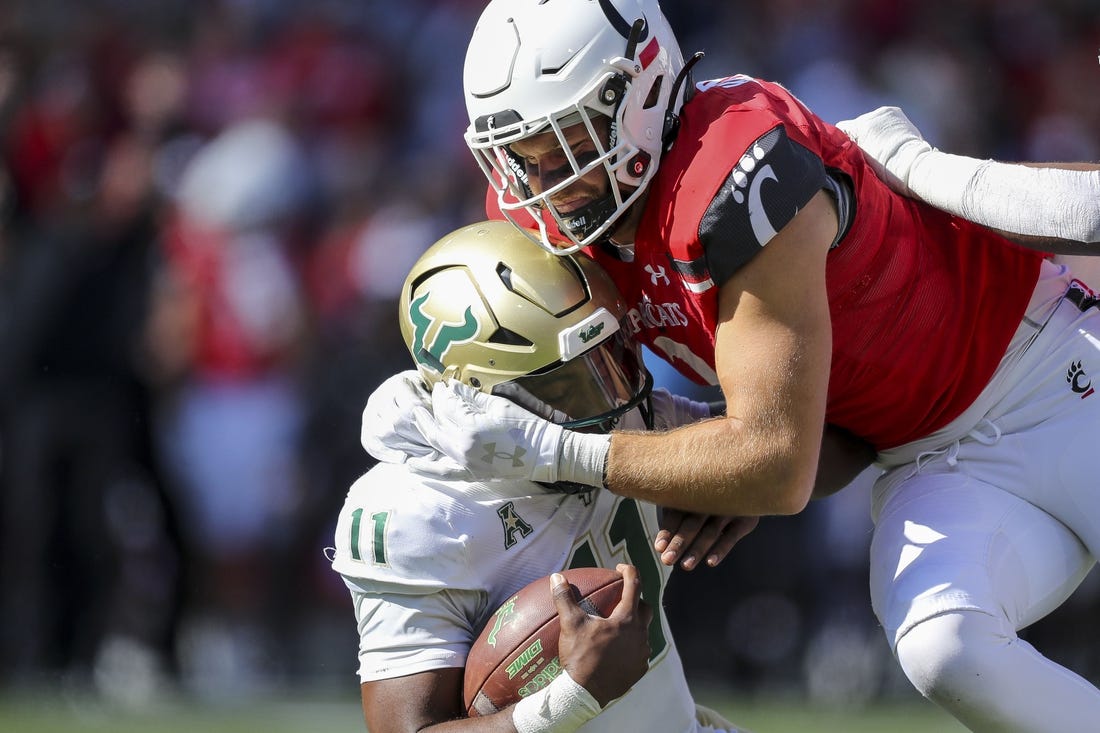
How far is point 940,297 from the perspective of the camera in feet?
9.30

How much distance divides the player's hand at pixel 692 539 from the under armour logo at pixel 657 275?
1.45ft

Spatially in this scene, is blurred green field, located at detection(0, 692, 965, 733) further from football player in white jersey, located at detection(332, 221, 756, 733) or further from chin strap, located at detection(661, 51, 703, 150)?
chin strap, located at detection(661, 51, 703, 150)

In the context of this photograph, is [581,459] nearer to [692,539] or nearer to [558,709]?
[692,539]

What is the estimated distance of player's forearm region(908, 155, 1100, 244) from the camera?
8.49ft

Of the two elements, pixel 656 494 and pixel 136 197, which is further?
pixel 136 197

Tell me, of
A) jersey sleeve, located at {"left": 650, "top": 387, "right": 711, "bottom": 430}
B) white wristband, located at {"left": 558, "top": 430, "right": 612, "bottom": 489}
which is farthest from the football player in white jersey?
jersey sleeve, located at {"left": 650, "top": 387, "right": 711, "bottom": 430}

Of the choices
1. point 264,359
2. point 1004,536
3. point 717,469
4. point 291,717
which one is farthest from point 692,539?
point 264,359

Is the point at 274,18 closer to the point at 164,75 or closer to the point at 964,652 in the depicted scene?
the point at 164,75

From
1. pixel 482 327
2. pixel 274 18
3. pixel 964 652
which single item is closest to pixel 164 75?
pixel 274 18

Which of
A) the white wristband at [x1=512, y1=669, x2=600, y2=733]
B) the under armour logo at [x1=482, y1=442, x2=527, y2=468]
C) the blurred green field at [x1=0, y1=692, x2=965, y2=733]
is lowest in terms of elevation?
the blurred green field at [x1=0, y1=692, x2=965, y2=733]

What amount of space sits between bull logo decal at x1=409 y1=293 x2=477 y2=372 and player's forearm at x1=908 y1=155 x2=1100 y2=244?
960mm

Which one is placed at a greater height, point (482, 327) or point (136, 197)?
point (482, 327)

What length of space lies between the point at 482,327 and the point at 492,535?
16.0 inches

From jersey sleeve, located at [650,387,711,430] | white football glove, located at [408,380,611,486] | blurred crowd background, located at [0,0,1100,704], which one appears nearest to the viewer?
white football glove, located at [408,380,611,486]
